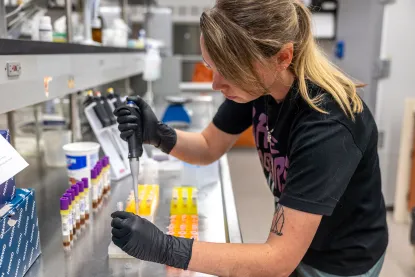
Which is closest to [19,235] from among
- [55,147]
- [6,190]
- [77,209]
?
[6,190]

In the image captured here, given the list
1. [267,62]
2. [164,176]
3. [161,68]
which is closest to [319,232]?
[267,62]

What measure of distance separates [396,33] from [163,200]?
9.78ft

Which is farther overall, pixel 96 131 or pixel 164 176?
pixel 164 176

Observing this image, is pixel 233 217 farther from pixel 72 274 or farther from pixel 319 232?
pixel 72 274

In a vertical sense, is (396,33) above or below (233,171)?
above

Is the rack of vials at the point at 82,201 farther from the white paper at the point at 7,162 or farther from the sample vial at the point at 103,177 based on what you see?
the white paper at the point at 7,162

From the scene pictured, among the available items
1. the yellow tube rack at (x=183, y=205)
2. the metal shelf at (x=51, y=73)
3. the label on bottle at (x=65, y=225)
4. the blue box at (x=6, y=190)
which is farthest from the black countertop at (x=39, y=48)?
the yellow tube rack at (x=183, y=205)

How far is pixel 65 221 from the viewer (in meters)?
1.03

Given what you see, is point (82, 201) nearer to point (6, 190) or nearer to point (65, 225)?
point (65, 225)

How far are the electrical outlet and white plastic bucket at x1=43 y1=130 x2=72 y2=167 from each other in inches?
26.5

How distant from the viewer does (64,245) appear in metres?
1.04

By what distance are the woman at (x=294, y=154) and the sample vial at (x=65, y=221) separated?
0.77ft

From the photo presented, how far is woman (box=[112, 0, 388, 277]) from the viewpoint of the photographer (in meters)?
0.85

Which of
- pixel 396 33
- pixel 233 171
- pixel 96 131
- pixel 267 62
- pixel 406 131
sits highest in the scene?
pixel 396 33
